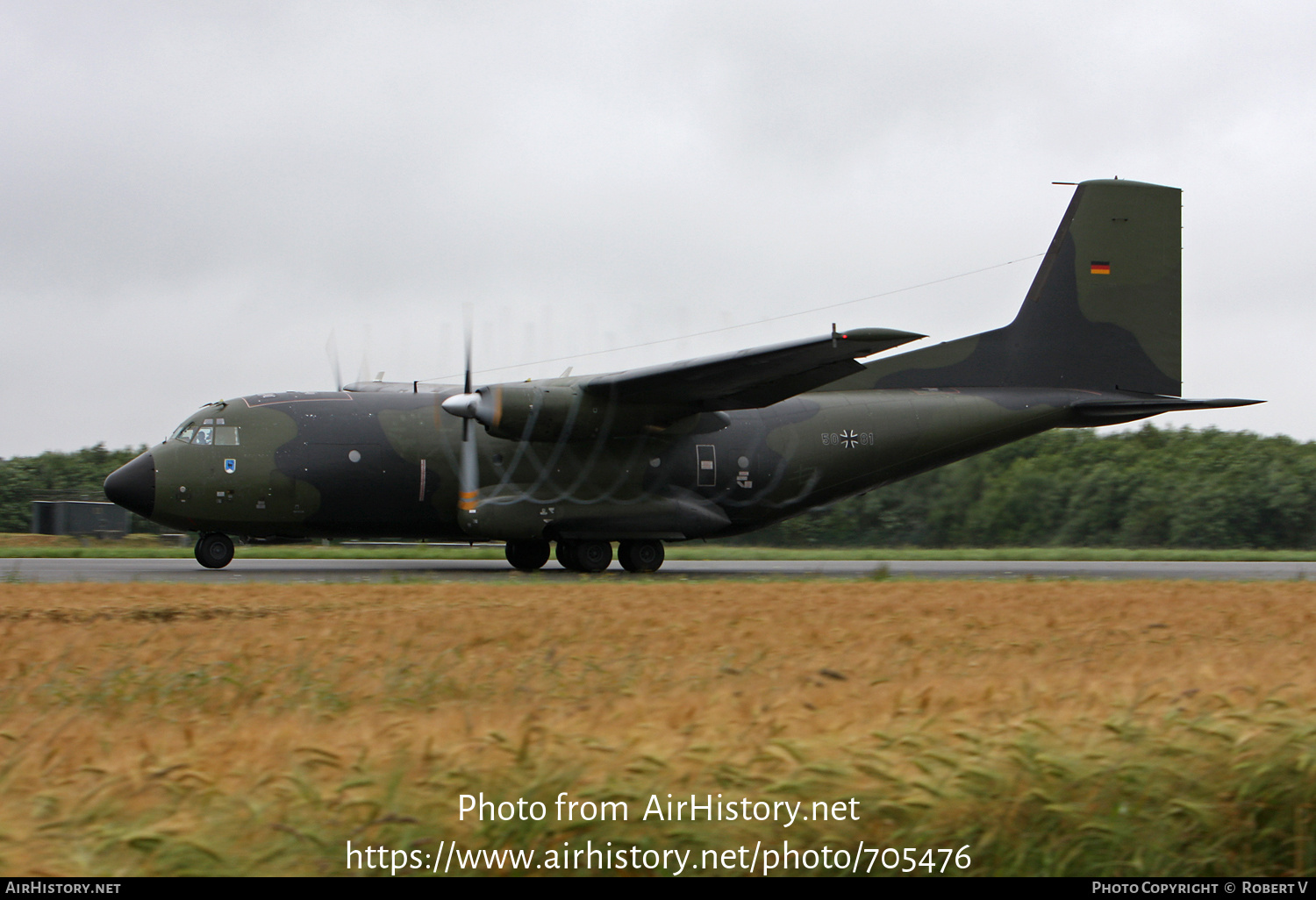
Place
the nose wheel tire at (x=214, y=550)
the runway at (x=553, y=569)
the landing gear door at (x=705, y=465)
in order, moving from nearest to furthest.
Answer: the runway at (x=553, y=569)
the nose wheel tire at (x=214, y=550)
the landing gear door at (x=705, y=465)

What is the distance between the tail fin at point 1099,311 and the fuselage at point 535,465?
0.86 meters

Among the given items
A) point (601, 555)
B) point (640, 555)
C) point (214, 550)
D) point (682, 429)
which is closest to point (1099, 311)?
point (682, 429)

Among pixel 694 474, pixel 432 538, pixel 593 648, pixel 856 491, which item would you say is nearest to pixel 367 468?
pixel 432 538

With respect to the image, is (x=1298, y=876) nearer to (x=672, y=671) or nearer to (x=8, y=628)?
(x=672, y=671)

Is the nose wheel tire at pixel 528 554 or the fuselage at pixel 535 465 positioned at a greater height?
the fuselage at pixel 535 465

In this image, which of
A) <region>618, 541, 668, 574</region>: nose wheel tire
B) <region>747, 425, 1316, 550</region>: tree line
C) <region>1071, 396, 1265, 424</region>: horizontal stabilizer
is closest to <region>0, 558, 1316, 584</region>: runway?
<region>618, 541, 668, 574</region>: nose wheel tire

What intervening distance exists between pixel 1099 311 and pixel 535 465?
12.8m

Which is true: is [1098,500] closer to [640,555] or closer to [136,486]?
[640,555]

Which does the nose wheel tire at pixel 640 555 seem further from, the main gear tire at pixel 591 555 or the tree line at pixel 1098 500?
the tree line at pixel 1098 500

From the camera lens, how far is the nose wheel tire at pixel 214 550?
19.3 meters

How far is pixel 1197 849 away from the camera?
136 inches

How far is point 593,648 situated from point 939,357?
59.5ft

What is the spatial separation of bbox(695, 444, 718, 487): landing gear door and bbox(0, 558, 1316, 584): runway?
1812 millimetres

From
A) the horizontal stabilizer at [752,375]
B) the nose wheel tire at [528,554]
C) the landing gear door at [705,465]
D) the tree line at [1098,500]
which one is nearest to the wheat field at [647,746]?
the horizontal stabilizer at [752,375]
